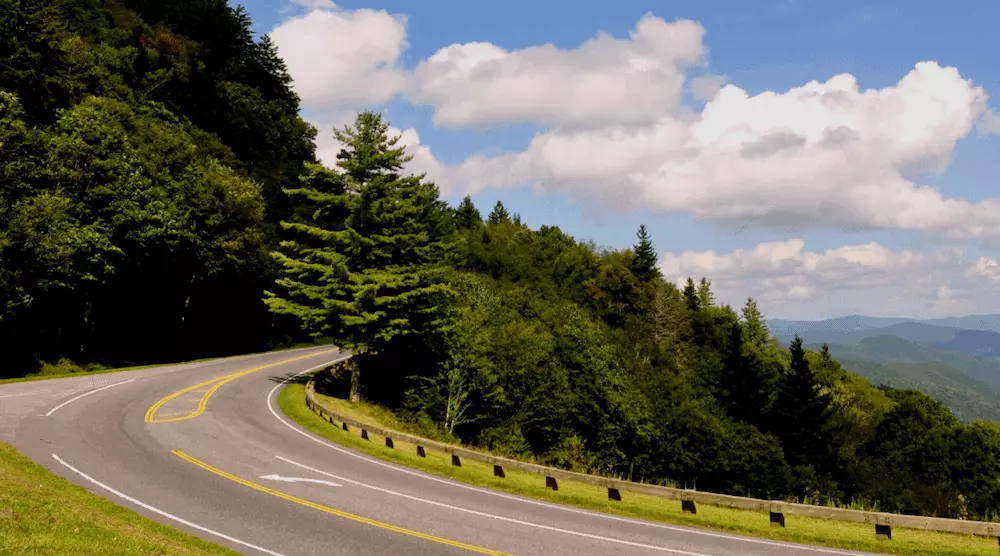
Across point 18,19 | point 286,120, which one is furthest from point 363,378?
point 286,120

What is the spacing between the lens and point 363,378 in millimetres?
45062

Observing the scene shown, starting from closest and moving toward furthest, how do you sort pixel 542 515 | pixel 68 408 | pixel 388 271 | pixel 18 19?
pixel 542 515
pixel 68 408
pixel 388 271
pixel 18 19

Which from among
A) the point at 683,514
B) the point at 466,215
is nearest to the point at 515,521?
the point at 683,514

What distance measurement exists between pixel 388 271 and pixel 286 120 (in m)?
51.4

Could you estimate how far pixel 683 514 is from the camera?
1747 centimetres

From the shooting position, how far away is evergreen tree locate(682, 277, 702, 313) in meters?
105

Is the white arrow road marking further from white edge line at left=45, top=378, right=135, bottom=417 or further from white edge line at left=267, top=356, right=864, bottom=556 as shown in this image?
white edge line at left=45, top=378, right=135, bottom=417

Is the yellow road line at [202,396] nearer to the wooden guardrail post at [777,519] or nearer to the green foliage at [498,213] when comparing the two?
the wooden guardrail post at [777,519]

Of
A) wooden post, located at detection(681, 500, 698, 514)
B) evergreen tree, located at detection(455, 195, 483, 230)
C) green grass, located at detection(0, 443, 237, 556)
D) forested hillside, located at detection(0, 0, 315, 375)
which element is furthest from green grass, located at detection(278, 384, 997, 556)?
evergreen tree, located at detection(455, 195, 483, 230)

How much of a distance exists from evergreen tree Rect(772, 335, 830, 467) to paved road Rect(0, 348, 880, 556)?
60.9 metres

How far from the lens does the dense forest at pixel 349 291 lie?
3381 cm

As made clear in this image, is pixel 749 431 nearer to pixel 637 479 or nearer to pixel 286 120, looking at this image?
pixel 637 479

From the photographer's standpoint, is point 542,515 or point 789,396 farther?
point 789,396

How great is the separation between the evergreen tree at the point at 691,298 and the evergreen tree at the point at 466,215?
3977 centimetres
